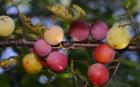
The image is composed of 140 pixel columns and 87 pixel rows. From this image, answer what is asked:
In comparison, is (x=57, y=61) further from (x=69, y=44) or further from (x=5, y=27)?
(x=5, y=27)

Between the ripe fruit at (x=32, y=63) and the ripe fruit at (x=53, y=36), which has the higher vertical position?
the ripe fruit at (x=53, y=36)

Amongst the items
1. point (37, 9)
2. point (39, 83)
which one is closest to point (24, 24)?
point (39, 83)

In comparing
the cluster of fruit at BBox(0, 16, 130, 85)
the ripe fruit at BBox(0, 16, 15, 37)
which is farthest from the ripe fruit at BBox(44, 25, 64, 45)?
the ripe fruit at BBox(0, 16, 15, 37)

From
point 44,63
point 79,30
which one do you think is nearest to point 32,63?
point 44,63

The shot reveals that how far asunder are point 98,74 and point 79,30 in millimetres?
126

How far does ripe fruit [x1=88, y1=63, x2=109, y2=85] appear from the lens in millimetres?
905

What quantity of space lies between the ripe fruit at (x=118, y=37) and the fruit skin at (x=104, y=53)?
0.01m

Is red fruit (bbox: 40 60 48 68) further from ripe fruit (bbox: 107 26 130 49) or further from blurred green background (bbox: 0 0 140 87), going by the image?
ripe fruit (bbox: 107 26 130 49)

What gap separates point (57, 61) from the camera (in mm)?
919

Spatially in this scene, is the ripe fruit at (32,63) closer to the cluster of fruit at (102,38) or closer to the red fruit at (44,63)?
the red fruit at (44,63)

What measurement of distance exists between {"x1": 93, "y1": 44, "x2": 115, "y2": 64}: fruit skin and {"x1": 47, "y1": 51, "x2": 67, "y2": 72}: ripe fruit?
0.08 m

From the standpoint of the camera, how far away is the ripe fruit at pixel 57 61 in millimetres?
919

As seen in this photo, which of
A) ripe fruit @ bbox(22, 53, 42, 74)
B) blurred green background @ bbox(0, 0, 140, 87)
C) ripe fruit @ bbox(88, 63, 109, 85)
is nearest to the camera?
ripe fruit @ bbox(88, 63, 109, 85)

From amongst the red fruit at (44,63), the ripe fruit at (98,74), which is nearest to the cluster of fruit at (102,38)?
the ripe fruit at (98,74)
